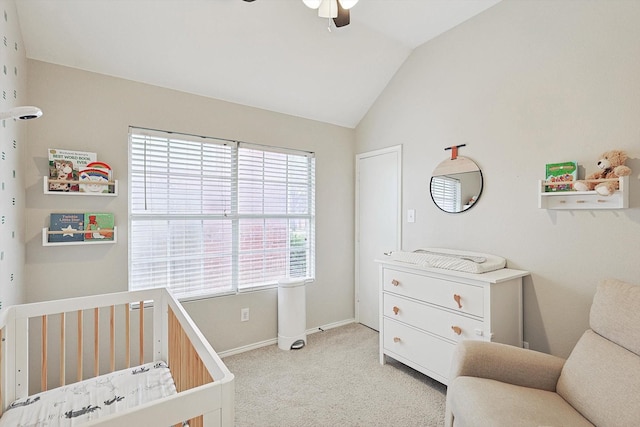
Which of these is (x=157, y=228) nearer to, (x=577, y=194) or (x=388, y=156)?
(x=388, y=156)

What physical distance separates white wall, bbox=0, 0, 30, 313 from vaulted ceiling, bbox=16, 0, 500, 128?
0.26 meters

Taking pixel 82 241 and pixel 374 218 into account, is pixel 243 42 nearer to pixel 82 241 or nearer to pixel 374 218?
pixel 82 241

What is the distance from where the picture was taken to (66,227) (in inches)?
82.2

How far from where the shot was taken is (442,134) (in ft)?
8.88

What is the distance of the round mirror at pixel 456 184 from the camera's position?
8.09ft

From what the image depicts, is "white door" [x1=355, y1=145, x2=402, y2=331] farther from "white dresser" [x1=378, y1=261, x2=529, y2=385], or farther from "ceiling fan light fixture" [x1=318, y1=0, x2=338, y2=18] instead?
"ceiling fan light fixture" [x1=318, y1=0, x2=338, y2=18]

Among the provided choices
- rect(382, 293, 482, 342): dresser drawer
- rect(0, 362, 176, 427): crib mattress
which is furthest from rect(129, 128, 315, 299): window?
rect(382, 293, 482, 342): dresser drawer

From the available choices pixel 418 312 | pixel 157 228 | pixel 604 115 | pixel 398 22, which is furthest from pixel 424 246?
pixel 157 228

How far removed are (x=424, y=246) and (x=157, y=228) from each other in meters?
2.32

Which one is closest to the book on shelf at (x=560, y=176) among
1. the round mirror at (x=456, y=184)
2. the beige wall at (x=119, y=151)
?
the round mirror at (x=456, y=184)

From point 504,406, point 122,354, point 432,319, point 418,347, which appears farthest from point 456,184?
point 122,354

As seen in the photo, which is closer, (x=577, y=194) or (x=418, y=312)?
(x=577, y=194)

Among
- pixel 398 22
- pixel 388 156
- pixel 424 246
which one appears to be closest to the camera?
pixel 398 22

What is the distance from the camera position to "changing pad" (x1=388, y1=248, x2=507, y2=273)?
2051mm
